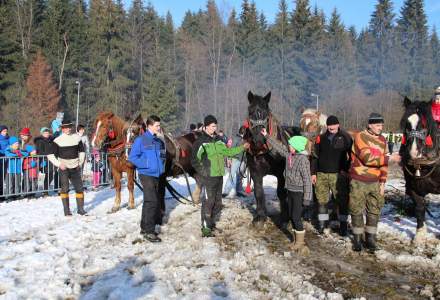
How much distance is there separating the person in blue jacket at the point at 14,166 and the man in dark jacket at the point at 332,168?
24.1ft

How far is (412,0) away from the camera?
162ft

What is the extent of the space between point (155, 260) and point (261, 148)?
7.83ft

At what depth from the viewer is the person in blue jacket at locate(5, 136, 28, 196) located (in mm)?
9516

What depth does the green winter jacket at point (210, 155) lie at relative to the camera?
5.84 metres

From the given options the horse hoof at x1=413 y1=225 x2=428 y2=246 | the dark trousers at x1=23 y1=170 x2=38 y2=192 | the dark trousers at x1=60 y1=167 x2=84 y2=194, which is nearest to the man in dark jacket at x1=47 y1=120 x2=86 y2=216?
the dark trousers at x1=60 y1=167 x2=84 y2=194

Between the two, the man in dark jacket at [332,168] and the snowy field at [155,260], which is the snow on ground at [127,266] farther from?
the man in dark jacket at [332,168]

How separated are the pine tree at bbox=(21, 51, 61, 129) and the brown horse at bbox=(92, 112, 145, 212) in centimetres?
2850

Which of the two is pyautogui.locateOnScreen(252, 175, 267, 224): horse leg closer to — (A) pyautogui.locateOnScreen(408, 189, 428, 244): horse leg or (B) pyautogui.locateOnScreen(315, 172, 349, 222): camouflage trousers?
(B) pyautogui.locateOnScreen(315, 172, 349, 222): camouflage trousers

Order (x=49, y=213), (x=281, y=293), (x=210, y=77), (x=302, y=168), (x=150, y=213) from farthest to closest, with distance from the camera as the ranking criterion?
(x=210, y=77)
(x=49, y=213)
(x=150, y=213)
(x=302, y=168)
(x=281, y=293)

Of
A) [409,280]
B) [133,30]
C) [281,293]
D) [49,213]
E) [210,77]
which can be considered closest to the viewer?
[281,293]

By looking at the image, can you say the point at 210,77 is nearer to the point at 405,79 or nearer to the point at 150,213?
the point at 405,79

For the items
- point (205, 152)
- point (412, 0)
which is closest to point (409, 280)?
point (205, 152)

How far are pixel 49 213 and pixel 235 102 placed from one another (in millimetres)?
34565

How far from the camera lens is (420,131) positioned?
201 inches
